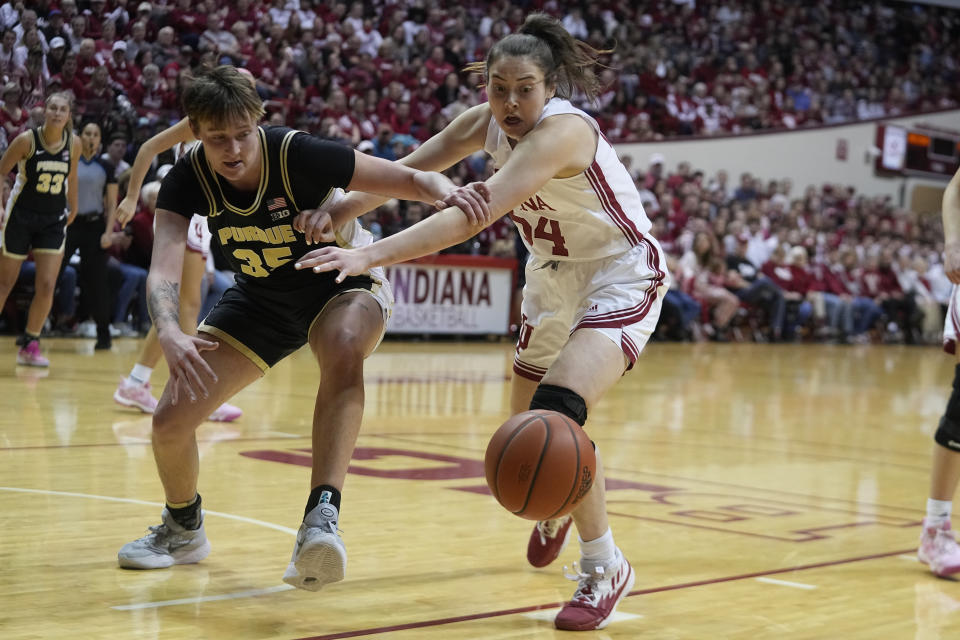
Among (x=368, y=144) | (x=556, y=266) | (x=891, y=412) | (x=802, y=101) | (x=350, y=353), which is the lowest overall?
(x=891, y=412)

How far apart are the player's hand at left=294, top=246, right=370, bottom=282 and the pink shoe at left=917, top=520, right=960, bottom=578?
265 cm

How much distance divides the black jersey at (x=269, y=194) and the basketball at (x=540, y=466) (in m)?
0.97

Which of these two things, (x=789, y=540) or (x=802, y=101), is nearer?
(x=789, y=540)

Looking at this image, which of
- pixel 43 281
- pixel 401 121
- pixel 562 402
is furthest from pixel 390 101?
pixel 562 402

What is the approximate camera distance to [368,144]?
12289 millimetres

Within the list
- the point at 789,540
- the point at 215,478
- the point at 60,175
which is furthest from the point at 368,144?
the point at 789,540

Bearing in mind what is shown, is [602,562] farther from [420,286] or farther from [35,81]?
[420,286]

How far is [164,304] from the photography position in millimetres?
3566

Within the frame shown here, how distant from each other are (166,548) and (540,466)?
4.53 feet

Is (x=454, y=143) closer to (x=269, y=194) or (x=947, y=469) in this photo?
(x=269, y=194)

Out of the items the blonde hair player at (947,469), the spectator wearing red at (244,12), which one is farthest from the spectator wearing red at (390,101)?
the blonde hair player at (947,469)

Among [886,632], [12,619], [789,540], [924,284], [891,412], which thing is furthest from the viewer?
[924,284]

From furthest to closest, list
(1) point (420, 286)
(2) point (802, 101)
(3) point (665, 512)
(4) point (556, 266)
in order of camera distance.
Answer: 1. (2) point (802, 101)
2. (1) point (420, 286)
3. (3) point (665, 512)
4. (4) point (556, 266)

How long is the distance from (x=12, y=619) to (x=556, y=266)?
2.00 m
